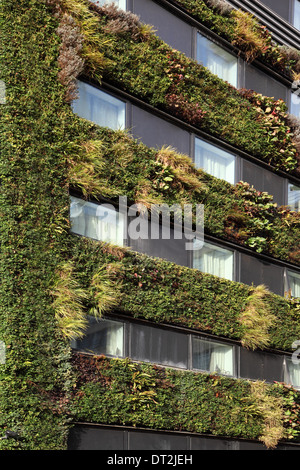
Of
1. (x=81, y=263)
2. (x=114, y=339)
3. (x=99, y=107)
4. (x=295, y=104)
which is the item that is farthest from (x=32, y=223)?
(x=295, y=104)

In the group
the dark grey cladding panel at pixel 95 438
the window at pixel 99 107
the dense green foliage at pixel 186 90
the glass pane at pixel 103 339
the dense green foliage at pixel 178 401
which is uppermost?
the dense green foliage at pixel 186 90

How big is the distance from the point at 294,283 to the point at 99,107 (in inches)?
306

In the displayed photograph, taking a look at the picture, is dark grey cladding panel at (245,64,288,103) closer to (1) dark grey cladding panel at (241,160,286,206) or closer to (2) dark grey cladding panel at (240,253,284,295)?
(1) dark grey cladding panel at (241,160,286,206)

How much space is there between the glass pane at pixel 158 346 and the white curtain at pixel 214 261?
194cm

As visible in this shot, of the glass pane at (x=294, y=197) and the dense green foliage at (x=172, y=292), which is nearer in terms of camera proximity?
the dense green foliage at (x=172, y=292)

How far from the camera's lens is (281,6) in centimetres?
2100

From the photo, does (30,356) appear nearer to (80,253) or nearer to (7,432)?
(7,432)

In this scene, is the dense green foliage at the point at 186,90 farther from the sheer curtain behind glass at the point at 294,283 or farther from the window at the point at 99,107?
the sheer curtain behind glass at the point at 294,283

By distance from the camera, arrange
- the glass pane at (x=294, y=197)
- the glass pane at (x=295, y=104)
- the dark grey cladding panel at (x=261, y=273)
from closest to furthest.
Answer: the dark grey cladding panel at (x=261, y=273) → the glass pane at (x=294, y=197) → the glass pane at (x=295, y=104)

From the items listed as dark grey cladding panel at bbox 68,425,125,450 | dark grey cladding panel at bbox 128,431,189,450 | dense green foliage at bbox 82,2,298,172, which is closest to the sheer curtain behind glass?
dense green foliage at bbox 82,2,298,172

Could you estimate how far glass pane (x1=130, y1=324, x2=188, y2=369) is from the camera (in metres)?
14.0

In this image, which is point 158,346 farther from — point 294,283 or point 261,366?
point 294,283

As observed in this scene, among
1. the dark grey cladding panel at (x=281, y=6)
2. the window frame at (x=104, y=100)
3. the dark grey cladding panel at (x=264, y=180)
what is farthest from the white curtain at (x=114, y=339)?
the dark grey cladding panel at (x=281, y=6)

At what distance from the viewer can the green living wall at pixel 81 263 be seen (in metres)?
11.9
